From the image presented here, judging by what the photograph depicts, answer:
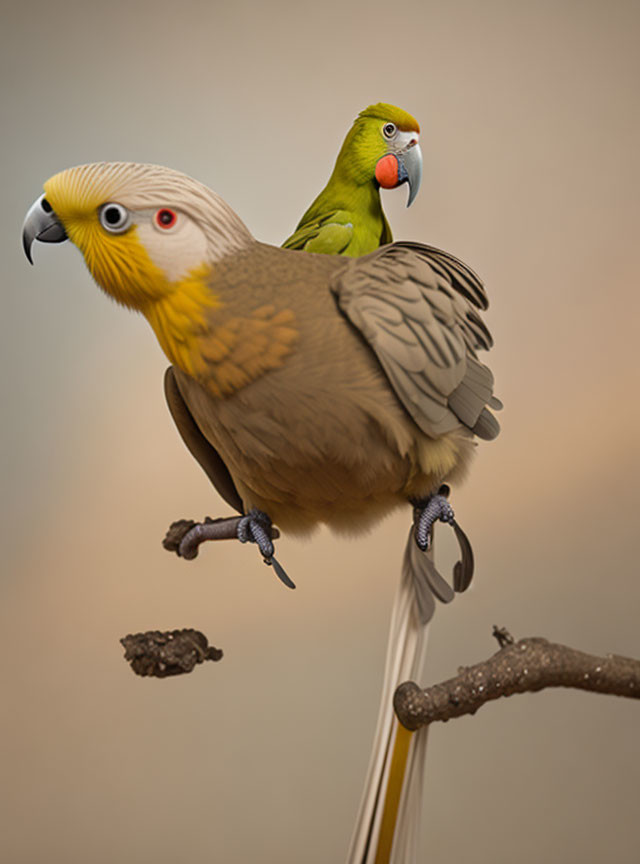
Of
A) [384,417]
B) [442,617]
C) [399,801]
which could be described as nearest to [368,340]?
[384,417]

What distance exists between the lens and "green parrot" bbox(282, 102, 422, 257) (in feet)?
2.83

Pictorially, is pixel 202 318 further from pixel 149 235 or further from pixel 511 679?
pixel 511 679

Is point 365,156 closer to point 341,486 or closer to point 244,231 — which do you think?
point 244,231

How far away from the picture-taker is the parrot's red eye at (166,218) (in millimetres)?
678

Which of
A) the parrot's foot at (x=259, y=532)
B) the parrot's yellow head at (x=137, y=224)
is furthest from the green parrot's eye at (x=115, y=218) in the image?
the parrot's foot at (x=259, y=532)

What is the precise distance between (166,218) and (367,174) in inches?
10.8

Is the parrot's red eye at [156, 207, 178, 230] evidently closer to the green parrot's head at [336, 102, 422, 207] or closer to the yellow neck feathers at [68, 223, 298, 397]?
the yellow neck feathers at [68, 223, 298, 397]

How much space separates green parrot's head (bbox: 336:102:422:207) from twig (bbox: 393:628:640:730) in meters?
0.47

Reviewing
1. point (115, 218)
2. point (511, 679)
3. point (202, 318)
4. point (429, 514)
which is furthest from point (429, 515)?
point (115, 218)

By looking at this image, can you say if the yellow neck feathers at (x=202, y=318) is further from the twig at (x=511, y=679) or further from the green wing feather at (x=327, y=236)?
the twig at (x=511, y=679)

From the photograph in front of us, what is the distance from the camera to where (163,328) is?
2.28 feet

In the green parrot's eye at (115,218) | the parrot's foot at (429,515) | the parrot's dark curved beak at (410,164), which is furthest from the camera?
the parrot's dark curved beak at (410,164)

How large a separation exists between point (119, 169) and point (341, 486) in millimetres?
319

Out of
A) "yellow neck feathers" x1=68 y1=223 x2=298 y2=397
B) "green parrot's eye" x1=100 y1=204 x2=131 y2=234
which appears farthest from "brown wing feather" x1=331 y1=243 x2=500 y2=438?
"green parrot's eye" x1=100 y1=204 x2=131 y2=234
